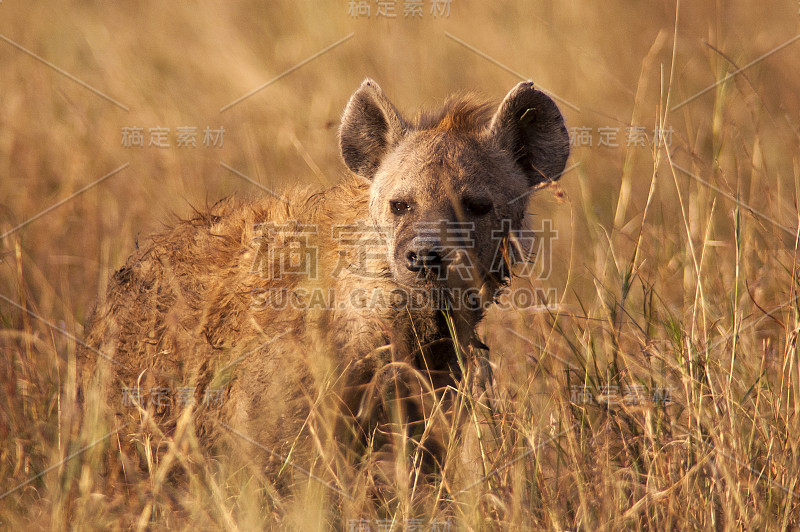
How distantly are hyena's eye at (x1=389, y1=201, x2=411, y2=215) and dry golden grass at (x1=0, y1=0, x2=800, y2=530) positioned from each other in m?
0.60

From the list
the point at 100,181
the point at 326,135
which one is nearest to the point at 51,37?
the point at 100,181

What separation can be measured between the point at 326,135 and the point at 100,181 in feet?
5.75

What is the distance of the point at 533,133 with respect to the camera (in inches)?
137

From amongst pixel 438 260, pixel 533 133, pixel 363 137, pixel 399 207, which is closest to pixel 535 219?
pixel 533 133

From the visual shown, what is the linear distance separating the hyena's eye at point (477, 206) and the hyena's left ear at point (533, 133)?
13.5 inches

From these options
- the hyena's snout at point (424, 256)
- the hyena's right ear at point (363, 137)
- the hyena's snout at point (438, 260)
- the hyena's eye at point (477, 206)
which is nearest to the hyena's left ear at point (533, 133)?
the hyena's eye at point (477, 206)

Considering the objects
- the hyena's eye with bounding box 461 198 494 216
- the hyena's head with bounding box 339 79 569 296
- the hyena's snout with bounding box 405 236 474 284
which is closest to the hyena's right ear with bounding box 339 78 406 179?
the hyena's head with bounding box 339 79 569 296

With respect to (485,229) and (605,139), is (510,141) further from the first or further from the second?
(605,139)

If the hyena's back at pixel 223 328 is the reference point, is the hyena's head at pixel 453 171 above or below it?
above

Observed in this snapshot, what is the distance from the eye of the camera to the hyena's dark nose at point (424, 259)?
275 centimetres

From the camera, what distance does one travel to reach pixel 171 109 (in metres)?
6.66

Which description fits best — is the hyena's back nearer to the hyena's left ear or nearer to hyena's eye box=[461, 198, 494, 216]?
hyena's eye box=[461, 198, 494, 216]

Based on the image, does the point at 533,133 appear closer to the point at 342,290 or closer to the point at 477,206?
the point at 477,206

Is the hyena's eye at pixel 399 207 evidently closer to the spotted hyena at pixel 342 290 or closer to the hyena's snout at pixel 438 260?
the spotted hyena at pixel 342 290
